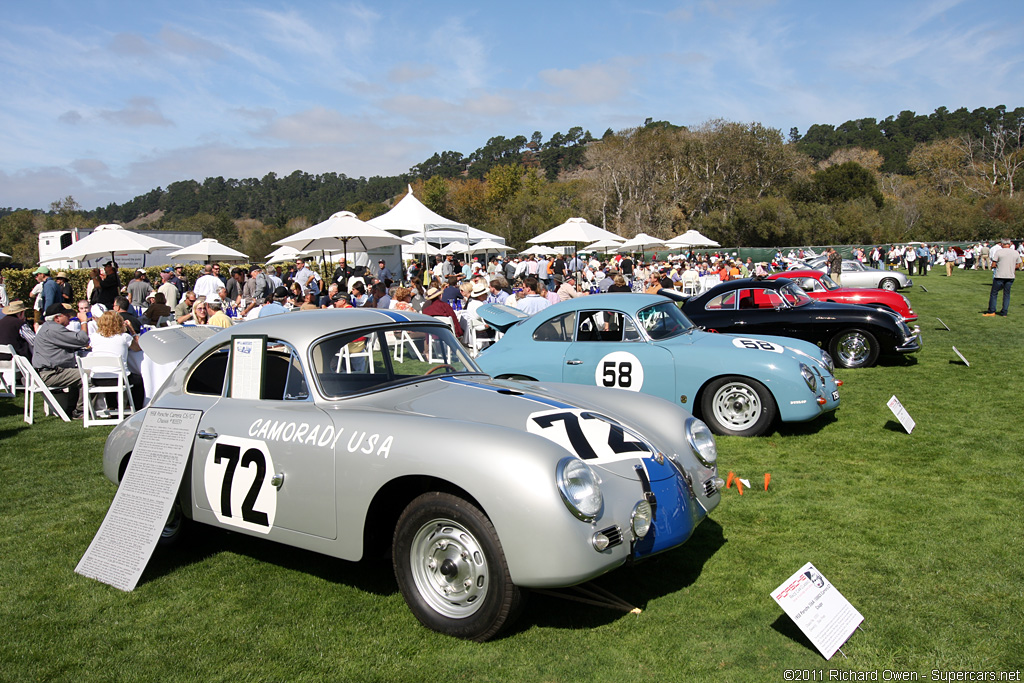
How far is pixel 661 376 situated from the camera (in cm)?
737

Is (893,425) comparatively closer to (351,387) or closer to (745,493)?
(745,493)

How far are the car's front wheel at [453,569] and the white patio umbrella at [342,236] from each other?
12.2 m

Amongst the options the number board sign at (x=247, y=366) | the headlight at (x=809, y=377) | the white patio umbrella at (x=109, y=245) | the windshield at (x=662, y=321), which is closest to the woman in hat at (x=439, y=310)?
the windshield at (x=662, y=321)

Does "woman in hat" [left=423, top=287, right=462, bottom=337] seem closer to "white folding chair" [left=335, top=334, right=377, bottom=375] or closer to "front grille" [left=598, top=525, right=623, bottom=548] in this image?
"white folding chair" [left=335, top=334, right=377, bottom=375]

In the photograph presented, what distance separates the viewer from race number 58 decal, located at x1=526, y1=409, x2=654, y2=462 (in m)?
3.68

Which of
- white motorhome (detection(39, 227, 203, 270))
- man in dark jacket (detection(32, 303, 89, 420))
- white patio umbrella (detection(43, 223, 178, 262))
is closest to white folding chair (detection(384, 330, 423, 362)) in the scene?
man in dark jacket (detection(32, 303, 89, 420))

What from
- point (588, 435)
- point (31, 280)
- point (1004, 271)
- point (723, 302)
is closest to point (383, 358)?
point (588, 435)

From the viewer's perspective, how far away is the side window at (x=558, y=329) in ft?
25.5

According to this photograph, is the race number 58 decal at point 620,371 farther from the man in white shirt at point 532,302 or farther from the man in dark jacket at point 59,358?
the man in dark jacket at point 59,358

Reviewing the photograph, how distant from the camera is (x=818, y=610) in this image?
3.32 meters

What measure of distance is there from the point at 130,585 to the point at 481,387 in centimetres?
239

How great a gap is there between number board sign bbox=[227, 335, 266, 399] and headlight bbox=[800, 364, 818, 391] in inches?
207

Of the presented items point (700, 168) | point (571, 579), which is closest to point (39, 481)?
point (571, 579)

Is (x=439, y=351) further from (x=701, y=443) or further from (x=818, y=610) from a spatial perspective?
(x=818, y=610)
